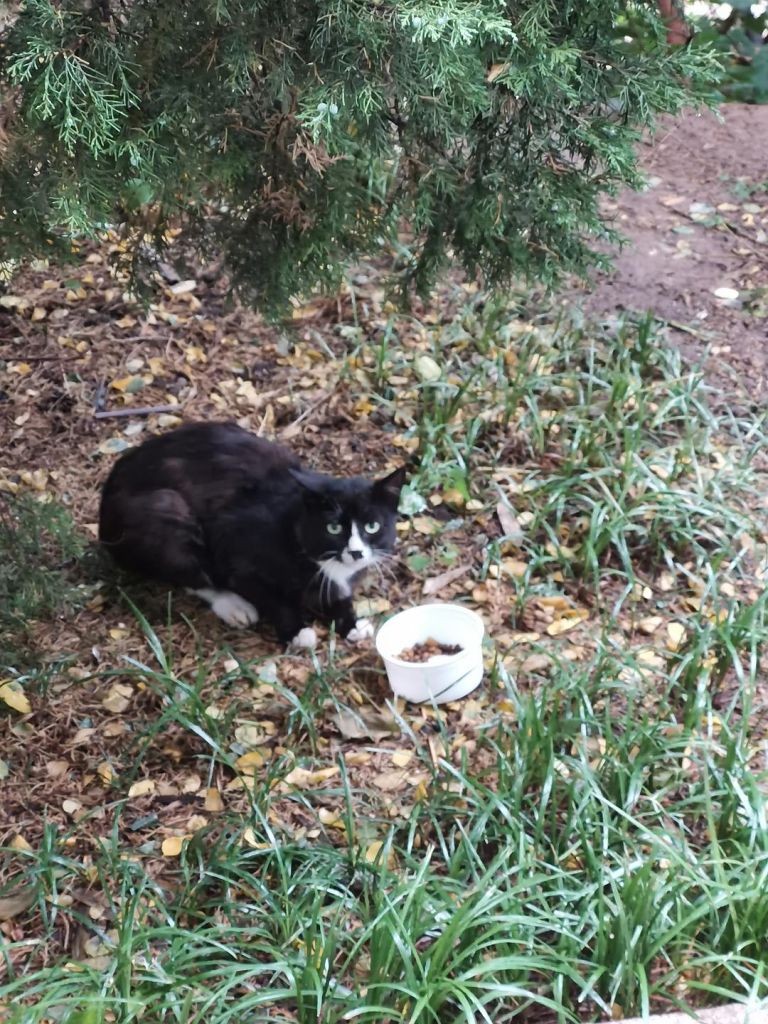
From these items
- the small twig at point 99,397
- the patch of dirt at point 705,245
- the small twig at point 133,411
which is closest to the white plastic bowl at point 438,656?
the small twig at point 133,411

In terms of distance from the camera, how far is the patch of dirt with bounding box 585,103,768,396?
4539 millimetres

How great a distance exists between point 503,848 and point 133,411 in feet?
7.88

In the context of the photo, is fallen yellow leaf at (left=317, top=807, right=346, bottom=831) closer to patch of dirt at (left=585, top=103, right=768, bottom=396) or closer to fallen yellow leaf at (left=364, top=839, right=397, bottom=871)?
fallen yellow leaf at (left=364, top=839, right=397, bottom=871)

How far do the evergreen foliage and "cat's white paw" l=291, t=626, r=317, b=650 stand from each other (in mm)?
1044

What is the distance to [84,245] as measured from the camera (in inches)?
199

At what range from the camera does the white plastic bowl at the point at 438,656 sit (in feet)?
9.95

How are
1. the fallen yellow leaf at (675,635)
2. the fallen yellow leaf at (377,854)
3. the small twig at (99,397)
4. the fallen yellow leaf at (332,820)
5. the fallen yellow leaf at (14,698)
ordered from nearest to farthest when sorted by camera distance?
the fallen yellow leaf at (377,854) < the fallen yellow leaf at (332,820) < the fallen yellow leaf at (14,698) < the fallen yellow leaf at (675,635) < the small twig at (99,397)

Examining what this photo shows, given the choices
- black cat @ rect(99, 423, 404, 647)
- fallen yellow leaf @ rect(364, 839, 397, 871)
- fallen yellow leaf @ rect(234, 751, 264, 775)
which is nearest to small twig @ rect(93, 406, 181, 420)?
black cat @ rect(99, 423, 404, 647)

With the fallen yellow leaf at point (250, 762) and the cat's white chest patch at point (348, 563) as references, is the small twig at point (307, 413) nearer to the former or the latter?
the cat's white chest patch at point (348, 563)

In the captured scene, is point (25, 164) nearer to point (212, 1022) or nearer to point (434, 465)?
point (212, 1022)

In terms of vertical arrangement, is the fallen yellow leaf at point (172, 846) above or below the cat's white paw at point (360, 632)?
below

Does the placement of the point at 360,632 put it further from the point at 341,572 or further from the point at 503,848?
the point at 503,848

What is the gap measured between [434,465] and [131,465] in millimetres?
1069

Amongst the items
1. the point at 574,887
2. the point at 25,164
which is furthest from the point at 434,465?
the point at 25,164
